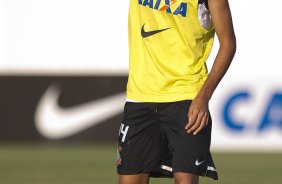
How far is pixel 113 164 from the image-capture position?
43.0ft

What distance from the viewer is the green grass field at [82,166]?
451 inches

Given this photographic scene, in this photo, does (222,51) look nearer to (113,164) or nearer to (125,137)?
(125,137)

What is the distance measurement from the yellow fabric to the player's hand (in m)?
0.20

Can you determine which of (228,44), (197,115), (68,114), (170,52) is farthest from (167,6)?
(68,114)

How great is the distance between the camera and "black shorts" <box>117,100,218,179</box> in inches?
255

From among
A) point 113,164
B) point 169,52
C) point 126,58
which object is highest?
point 169,52

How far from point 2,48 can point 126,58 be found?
1.89 meters

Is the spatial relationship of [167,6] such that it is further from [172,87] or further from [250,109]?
[250,109]

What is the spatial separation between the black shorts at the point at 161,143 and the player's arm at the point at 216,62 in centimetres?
15

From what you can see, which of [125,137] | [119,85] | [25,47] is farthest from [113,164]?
[125,137]

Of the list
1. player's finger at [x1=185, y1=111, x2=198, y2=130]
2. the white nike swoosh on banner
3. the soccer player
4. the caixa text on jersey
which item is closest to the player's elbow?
the soccer player

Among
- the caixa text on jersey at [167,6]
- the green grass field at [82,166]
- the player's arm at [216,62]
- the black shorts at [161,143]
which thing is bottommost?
the green grass field at [82,166]

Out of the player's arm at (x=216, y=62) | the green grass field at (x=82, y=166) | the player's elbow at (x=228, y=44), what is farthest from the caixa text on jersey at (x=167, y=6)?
the green grass field at (x=82, y=166)

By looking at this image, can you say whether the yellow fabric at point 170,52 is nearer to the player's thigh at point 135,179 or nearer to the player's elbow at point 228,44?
the player's elbow at point 228,44
